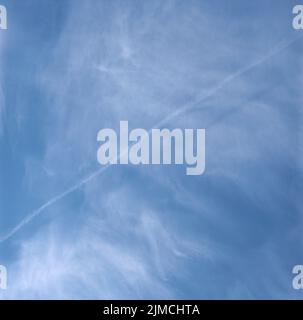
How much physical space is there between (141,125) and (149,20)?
1.84ft

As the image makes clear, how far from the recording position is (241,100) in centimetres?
234

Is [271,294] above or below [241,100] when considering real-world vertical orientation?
below

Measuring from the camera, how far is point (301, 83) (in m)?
2.33

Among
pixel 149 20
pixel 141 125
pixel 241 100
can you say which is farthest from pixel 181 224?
pixel 149 20

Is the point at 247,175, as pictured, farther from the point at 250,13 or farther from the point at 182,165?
the point at 250,13

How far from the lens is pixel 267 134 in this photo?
2336mm

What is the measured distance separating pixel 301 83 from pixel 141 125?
87 centimetres

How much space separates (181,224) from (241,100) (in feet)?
2.38
